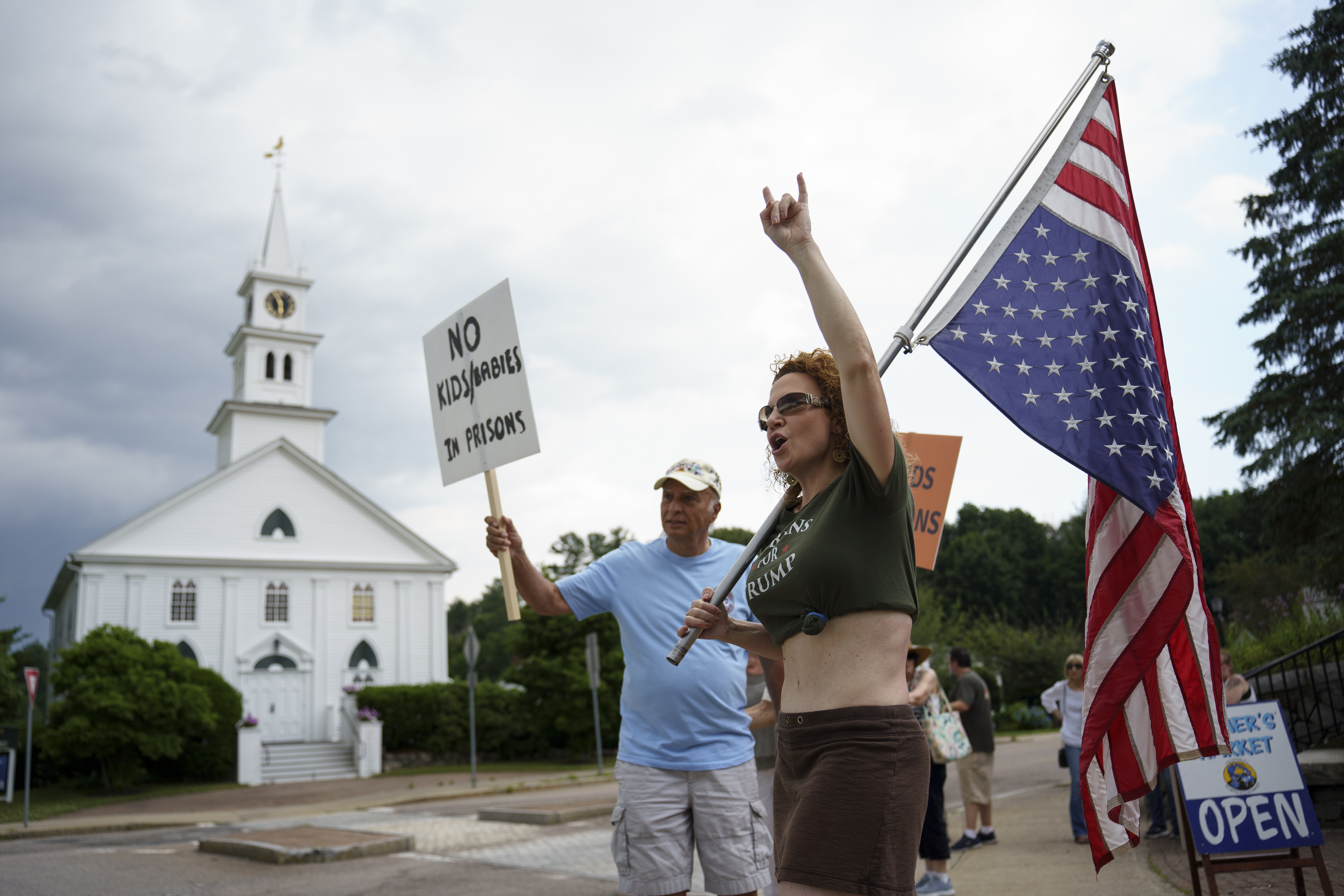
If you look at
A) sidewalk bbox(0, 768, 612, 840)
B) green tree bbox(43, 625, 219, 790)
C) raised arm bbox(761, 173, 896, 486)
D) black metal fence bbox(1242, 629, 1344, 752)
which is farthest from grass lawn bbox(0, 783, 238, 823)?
raised arm bbox(761, 173, 896, 486)

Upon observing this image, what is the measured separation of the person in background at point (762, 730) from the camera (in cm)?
531

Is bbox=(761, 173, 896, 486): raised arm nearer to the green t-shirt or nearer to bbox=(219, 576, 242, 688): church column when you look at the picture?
the green t-shirt

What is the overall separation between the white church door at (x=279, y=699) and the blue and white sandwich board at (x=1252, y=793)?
34.5m

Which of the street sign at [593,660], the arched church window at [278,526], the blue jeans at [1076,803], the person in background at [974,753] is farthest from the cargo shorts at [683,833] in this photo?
the arched church window at [278,526]

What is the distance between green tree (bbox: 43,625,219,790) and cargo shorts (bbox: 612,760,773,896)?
24.5 m

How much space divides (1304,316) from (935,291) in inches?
788

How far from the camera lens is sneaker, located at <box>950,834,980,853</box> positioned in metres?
9.26

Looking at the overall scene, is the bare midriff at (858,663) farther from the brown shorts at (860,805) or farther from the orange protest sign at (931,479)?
the orange protest sign at (931,479)

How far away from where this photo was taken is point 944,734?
27.1 feet

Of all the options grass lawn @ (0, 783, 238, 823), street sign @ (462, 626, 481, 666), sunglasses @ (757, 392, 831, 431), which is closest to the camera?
sunglasses @ (757, 392, 831, 431)

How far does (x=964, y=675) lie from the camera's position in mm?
10133

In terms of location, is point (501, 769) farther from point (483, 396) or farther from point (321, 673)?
point (483, 396)

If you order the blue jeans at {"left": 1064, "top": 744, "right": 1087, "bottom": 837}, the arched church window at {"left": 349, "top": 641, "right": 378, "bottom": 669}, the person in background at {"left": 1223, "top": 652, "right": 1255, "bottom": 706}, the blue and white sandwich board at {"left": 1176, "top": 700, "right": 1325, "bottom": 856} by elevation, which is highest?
the arched church window at {"left": 349, "top": 641, "right": 378, "bottom": 669}

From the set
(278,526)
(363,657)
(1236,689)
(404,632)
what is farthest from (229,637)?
(1236,689)
